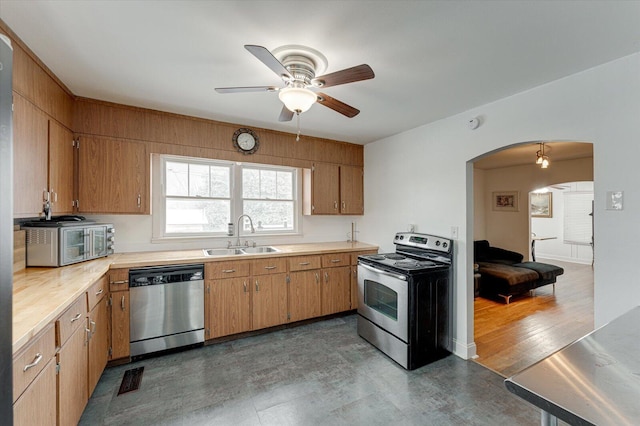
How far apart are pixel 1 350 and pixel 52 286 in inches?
51.6

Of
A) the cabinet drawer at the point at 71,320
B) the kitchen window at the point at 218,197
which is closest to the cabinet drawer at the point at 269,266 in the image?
the kitchen window at the point at 218,197

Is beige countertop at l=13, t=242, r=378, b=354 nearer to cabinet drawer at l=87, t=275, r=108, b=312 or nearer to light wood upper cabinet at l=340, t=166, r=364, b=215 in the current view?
cabinet drawer at l=87, t=275, r=108, b=312

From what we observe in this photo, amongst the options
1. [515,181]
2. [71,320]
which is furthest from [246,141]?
[515,181]

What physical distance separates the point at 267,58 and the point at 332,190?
106 inches

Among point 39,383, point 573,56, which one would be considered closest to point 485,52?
point 573,56

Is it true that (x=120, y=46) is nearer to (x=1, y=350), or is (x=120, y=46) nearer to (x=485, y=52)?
(x=1, y=350)

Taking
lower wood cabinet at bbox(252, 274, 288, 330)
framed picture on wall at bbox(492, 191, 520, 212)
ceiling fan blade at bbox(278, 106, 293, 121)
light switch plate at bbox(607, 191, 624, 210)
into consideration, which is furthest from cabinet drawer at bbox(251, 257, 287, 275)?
framed picture on wall at bbox(492, 191, 520, 212)

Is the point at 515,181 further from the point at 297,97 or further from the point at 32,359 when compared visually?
the point at 32,359

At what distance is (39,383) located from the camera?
1282 mm

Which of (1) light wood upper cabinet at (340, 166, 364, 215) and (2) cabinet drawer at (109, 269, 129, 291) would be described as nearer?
(2) cabinet drawer at (109, 269, 129, 291)

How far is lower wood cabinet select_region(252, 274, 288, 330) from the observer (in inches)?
123

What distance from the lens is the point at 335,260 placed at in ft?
11.9

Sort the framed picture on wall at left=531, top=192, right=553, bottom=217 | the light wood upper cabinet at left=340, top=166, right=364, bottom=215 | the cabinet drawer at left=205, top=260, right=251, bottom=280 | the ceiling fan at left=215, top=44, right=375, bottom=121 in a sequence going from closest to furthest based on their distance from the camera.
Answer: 1. the ceiling fan at left=215, top=44, right=375, bottom=121
2. the cabinet drawer at left=205, top=260, right=251, bottom=280
3. the light wood upper cabinet at left=340, top=166, right=364, bottom=215
4. the framed picture on wall at left=531, top=192, right=553, bottom=217

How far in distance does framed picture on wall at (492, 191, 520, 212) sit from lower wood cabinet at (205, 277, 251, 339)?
6.04 metres
